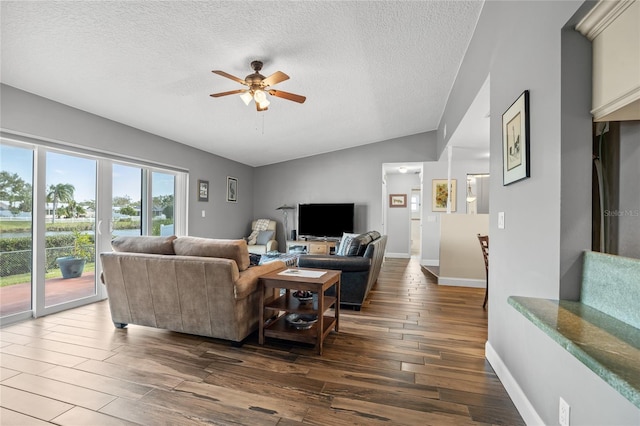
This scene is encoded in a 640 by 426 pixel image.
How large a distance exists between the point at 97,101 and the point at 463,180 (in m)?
6.35

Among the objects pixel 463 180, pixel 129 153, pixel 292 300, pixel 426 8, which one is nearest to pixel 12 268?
pixel 129 153

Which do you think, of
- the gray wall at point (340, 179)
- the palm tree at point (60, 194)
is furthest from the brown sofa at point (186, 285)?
the gray wall at point (340, 179)

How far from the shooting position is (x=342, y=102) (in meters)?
4.35

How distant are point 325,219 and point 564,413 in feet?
18.7

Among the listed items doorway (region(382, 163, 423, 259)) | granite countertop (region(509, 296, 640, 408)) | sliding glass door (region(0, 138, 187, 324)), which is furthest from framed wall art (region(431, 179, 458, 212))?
sliding glass door (region(0, 138, 187, 324))

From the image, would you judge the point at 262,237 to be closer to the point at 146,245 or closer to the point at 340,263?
the point at 340,263

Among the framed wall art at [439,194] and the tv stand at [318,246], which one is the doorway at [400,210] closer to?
the framed wall art at [439,194]

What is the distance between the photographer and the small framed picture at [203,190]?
5.77 meters

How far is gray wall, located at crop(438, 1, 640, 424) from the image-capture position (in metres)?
1.32

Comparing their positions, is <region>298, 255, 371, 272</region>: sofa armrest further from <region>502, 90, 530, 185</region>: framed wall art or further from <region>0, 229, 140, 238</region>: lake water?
<region>0, 229, 140, 238</region>: lake water

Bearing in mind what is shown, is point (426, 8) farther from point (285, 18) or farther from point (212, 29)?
point (212, 29)

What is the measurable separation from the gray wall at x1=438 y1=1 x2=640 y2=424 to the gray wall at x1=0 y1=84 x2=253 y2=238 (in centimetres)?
445

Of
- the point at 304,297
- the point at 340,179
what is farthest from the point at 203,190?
the point at 304,297

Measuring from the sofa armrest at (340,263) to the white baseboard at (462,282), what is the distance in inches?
78.3
